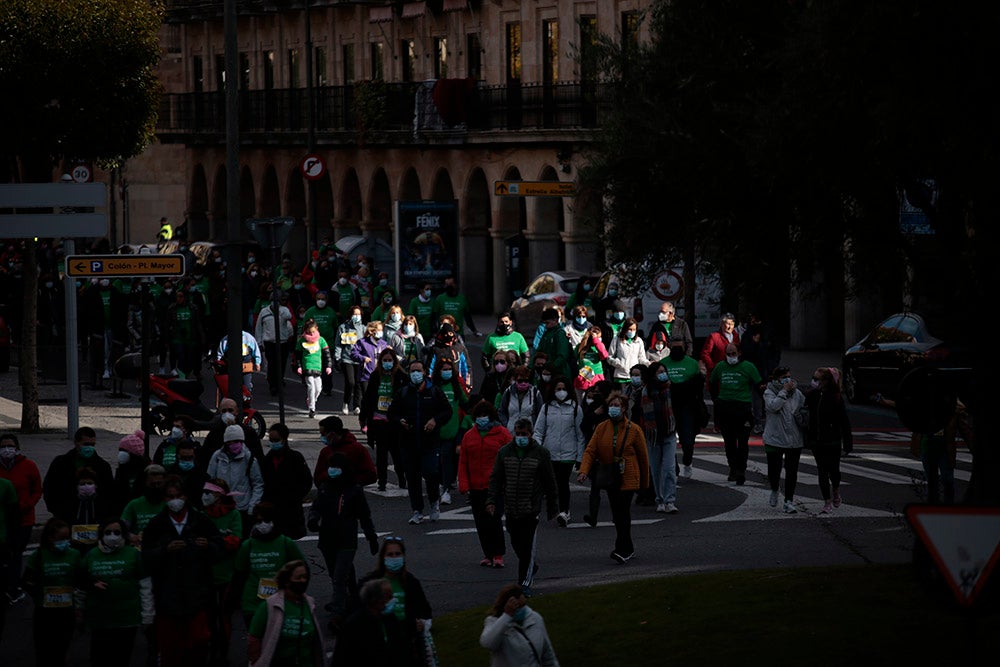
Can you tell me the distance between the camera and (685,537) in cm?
1939

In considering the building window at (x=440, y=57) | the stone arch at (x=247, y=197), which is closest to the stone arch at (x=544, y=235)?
the building window at (x=440, y=57)

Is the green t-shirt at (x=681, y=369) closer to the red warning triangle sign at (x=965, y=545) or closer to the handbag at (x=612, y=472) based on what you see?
the handbag at (x=612, y=472)

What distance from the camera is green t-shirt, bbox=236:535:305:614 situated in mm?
13945

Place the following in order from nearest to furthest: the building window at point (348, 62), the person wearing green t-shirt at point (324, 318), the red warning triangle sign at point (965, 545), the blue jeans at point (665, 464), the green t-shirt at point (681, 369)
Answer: the red warning triangle sign at point (965, 545) → the blue jeans at point (665, 464) → the green t-shirt at point (681, 369) → the person wearing green t-shirt at point (324, 318) → the building window at point (348, 62)

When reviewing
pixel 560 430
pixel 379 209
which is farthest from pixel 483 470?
pixel 379 209

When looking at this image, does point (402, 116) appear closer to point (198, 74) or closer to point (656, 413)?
point (198, 74)

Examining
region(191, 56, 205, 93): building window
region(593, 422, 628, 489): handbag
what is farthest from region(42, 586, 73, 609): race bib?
region(191, 56, 205, 93): building window

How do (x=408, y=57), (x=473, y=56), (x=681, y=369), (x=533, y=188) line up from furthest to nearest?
(x=408, y=57), (x=473, y=56), (x=533, y=188), (x=681, y=369)

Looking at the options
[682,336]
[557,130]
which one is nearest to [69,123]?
[682,336]

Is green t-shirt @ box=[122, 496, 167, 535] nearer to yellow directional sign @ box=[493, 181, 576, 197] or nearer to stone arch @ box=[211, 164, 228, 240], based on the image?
yellow directional sign @ box=[493, 181, 576, 197]

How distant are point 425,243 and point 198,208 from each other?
36528 millimetres

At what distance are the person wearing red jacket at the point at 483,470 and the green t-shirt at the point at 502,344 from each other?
7136mm

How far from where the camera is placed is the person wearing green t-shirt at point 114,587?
46.2 feet

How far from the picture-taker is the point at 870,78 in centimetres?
1305
